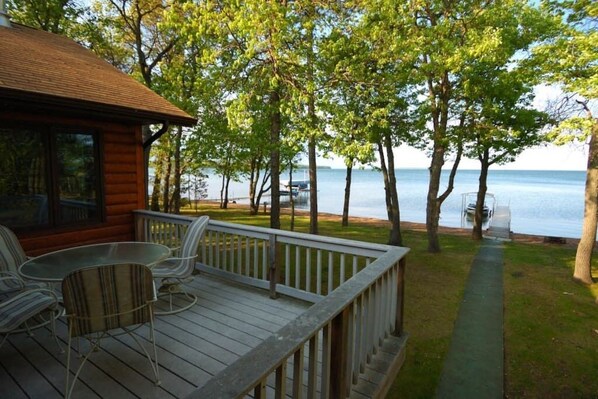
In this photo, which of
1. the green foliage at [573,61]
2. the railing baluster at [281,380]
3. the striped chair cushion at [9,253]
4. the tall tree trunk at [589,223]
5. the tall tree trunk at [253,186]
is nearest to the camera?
the railing baluster at [281,380]

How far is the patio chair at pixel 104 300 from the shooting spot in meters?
2.18

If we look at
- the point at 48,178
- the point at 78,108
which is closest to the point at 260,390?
the point at 78,108

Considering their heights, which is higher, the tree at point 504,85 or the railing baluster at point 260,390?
the tree at point 504,85

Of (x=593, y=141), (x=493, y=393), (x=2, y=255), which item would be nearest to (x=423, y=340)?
(x=493, y=393)

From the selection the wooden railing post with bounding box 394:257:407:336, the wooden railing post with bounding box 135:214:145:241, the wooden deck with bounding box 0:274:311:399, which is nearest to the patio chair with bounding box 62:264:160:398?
the wooden deck with bounding box 0:274:311:399

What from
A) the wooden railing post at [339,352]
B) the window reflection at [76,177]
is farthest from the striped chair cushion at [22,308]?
the wooden railing post at [339,352]

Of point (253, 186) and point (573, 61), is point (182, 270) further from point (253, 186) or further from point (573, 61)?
point (253, 186)

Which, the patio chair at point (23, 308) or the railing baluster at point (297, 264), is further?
the railing baluster at point (297, 264)

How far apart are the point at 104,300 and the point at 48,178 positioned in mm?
2970

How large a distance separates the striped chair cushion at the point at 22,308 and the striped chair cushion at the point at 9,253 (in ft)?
2.16

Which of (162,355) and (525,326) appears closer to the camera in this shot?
(162,355)

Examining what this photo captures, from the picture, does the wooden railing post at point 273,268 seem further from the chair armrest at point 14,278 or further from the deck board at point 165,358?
the chair armrest at point 14,278

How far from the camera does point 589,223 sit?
7.49 m

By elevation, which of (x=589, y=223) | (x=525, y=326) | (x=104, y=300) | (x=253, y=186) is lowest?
(x=525, y=326)
